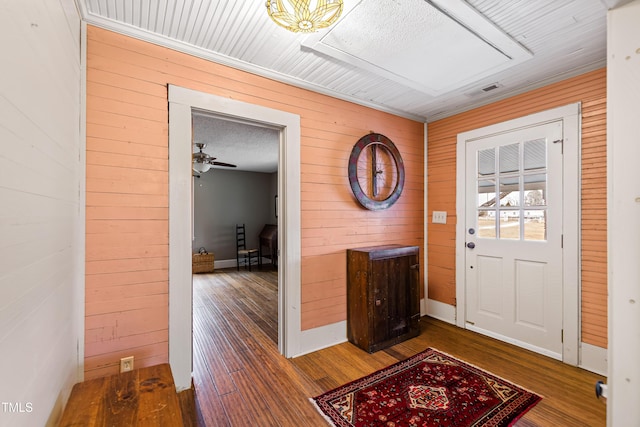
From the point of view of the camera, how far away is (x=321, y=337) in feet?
8.81

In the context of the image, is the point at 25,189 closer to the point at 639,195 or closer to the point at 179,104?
the point at 179,104

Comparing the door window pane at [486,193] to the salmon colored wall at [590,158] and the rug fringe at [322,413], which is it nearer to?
the salmon colored wall at [590,158]

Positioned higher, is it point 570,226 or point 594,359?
point 570,226

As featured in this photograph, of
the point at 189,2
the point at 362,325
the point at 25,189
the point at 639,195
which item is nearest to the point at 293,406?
the point at 362,325

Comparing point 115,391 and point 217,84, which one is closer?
point 115,391

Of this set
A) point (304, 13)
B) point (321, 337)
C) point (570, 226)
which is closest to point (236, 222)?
point (321, 337)

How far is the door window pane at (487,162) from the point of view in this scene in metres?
2.93

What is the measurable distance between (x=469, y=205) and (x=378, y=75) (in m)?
1.71

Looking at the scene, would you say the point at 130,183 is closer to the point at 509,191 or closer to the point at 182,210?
the point at 182,210

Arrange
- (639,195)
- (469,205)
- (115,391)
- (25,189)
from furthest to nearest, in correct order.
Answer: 1. (469,205)
2. (115,391)
3. (639,195)
4. (25,189)

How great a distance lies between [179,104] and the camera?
6.59 feet

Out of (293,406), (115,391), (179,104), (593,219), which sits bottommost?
(293,406)

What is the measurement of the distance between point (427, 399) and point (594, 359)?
1.50m

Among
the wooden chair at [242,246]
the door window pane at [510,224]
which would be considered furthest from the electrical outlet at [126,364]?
the wooden chair at [242,246]
